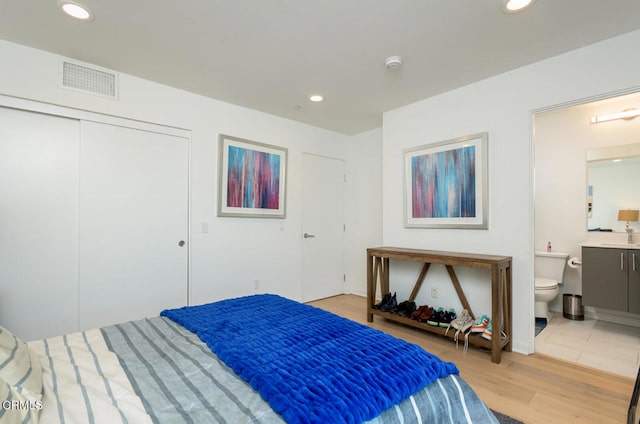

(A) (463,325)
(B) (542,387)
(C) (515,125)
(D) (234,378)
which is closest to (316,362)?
(D) (234,378)

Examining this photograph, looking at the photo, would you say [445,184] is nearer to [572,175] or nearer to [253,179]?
[572,175]

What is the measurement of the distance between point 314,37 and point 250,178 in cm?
182

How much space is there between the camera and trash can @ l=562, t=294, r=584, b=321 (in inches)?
133

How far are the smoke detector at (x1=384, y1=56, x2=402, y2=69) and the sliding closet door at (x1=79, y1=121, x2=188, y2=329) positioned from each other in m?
2.10

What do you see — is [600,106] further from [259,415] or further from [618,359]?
[259,415]

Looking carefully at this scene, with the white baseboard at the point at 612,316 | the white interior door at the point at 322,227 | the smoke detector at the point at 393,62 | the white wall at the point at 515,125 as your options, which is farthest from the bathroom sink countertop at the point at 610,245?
the white interior door at the point at 322,227

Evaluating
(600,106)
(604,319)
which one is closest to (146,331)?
(604,319)

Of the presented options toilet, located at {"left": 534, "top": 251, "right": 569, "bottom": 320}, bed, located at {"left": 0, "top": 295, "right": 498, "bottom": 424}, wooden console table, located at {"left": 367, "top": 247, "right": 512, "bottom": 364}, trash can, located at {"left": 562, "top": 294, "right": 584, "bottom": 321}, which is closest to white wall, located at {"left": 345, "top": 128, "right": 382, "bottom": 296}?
wooden console table, located at {"left": 367, "top": 247, "right": 512, "bottom": 364}

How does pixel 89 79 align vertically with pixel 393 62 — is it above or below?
below

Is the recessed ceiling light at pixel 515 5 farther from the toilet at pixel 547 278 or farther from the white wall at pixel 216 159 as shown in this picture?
the toilet at pixel 547 278

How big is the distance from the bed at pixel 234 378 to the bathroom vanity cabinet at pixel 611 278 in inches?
114

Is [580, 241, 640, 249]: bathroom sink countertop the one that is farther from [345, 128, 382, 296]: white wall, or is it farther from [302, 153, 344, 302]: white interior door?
[302, 153, 344, 302]: white interior door

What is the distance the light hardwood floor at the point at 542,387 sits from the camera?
5.80 ft

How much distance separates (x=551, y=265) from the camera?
3.58m
